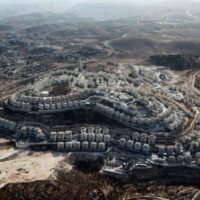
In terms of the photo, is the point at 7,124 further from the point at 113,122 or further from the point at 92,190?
the point at 92,190

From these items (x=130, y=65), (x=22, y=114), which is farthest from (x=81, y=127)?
(x=130, y=65)

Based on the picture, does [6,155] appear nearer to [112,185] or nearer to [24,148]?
[24,148]

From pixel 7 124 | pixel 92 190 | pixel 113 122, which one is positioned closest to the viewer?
pixel 92 190

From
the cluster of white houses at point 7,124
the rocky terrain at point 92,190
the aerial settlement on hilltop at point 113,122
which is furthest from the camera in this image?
the cluster of white houses at point 7,124

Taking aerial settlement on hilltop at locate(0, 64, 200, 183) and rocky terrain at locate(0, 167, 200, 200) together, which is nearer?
rocky terrain at locate(0, 167, 200, 200)

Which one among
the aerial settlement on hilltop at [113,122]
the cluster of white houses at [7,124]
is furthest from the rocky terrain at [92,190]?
the cluster of white houses at [7,124]

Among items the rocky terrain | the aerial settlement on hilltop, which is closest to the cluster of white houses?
the aerial settlement on hilltop

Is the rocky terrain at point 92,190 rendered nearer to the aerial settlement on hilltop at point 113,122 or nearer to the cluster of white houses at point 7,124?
the aerial settlement on hilltop at point 113,122

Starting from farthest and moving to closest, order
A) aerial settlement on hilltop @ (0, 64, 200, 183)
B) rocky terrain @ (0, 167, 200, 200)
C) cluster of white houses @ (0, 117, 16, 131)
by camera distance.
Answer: cluster of white houses @ (0, 117, 16, 131), aerial settlement on hilltop @ (0, 64, 200, 183), rocky terrain @ (0, 167, 200, 200)

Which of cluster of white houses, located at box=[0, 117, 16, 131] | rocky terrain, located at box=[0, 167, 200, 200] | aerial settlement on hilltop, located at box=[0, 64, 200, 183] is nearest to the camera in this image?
rocky terrain, located at box=[0, 167, 200, 200]

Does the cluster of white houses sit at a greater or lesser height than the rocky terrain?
greater

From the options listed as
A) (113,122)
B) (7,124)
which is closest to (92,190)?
(113,122)

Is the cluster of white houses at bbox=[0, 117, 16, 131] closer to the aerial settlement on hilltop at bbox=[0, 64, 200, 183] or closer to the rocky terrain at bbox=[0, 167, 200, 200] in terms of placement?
the aerial settlement on hilltop at bbox=[0, 64, 200, 183]
